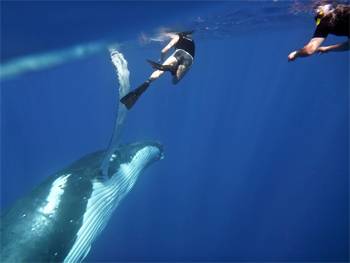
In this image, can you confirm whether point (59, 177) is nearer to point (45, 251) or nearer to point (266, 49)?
point (45, 251)

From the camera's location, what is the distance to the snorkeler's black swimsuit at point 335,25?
Answer: 221 inches

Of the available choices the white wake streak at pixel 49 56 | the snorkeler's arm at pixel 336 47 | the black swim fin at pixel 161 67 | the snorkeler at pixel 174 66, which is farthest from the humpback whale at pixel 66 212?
the white wake streak at pixel 49 56

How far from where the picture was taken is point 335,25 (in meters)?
5.70

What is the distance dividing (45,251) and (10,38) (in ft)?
22.0

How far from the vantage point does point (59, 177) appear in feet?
26.9

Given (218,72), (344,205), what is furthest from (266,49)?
(344,205)

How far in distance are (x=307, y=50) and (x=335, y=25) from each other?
82 cm

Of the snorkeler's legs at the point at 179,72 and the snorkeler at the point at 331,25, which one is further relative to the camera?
the snorkeler's legs at the point at 179,72

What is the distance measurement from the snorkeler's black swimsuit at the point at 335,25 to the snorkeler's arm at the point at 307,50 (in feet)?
0.63

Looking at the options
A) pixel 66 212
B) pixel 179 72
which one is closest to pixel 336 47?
pixel 179 72

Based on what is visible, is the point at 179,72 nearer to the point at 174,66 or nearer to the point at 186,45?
the point at 174,66

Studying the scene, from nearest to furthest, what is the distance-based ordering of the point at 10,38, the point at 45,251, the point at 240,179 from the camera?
the point at 45,251, the point at 10,38, the point at 240,179

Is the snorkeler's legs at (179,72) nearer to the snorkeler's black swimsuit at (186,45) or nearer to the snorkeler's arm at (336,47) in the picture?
the snorkeler's black swimsuit at (186,45)

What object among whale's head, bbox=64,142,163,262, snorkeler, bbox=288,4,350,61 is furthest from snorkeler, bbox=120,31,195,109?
snorkeler, bbox=288,4,350,61
